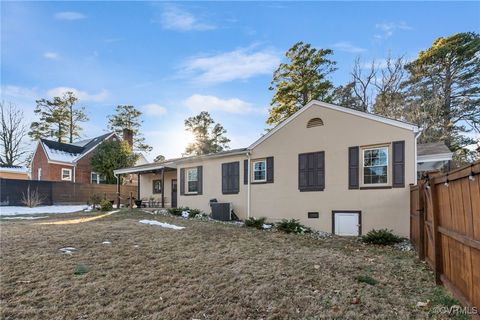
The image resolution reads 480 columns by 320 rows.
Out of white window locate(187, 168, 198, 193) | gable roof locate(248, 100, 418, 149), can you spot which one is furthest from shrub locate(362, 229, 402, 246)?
white window locate(187, 168, 198, 193)

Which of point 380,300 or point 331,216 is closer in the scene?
point 380,300

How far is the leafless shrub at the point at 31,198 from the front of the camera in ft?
57.8

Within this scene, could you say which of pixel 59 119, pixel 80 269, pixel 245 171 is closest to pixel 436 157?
pixel 245 171

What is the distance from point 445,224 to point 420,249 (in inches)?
95.8

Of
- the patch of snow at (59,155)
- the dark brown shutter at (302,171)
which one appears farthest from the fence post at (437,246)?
the patch of snow at (59,155)

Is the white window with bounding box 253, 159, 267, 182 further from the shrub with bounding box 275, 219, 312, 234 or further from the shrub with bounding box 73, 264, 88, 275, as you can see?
the shrub with bounding box 73, 264, 88, 275

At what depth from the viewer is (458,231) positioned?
10.6 feet

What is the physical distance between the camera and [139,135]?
3294cm

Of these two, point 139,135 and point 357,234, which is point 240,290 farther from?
point 139,135

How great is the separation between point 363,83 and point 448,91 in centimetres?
532

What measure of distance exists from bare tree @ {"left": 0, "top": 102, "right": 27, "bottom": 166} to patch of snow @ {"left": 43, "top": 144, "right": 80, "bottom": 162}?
756 cm

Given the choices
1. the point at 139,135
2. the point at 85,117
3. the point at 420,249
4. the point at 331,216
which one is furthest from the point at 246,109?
the point at 85,117

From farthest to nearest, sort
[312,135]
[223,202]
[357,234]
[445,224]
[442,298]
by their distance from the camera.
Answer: [223,202]
[312,135]
[357,234]
[445,224]
[442,298]

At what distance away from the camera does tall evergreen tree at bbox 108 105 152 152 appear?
105 ft
